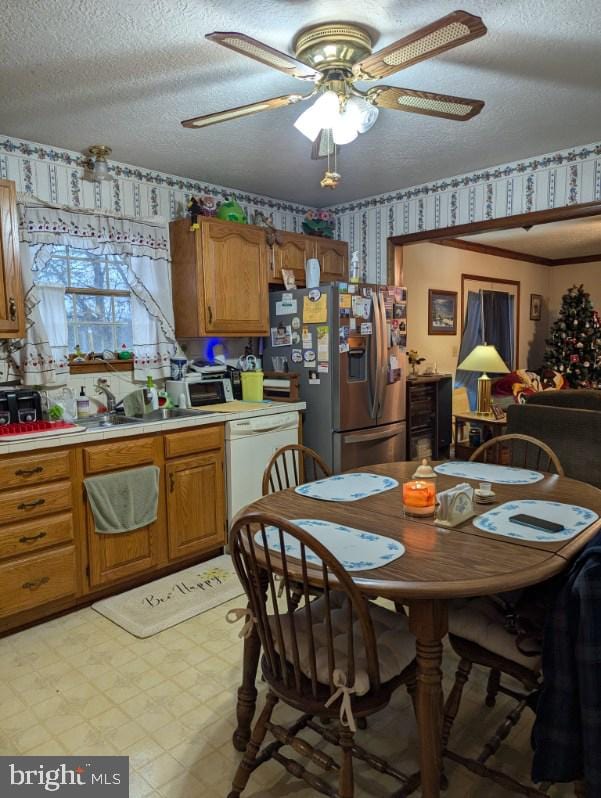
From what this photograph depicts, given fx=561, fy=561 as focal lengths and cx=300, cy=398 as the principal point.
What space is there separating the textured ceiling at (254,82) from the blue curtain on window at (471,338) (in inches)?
119

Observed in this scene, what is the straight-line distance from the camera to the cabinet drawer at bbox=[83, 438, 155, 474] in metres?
2.79

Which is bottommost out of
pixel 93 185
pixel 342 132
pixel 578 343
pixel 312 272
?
pixel 578 343

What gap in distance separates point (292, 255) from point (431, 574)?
10.7 ft

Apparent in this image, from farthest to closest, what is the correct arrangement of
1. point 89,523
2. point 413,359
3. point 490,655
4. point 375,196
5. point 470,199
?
1. point 413,359
2. point 375,196
3. point 470,199
4. point 89,523
5. point 490,655

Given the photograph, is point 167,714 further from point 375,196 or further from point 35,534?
point 375,196

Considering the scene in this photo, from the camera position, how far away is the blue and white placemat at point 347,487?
2.00m

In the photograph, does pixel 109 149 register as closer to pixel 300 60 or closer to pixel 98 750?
pixel 300 60

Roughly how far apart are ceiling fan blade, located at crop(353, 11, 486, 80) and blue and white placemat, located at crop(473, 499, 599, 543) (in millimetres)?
1404

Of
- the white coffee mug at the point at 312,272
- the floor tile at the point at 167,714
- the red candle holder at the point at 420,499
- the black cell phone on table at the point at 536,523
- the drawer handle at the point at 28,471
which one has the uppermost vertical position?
the white coffee mug at the point at 312,272

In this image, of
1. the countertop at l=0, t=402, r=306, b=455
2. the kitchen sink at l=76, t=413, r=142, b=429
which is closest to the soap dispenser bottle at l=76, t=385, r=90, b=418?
the kitchen sink at l=76, t=413, r=142, b=429

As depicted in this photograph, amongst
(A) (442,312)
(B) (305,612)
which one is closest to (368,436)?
(B) (305,612)

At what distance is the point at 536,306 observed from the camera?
808 cm

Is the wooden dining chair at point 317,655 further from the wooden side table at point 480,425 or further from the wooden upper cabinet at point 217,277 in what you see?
the wooden side table at point 480,425

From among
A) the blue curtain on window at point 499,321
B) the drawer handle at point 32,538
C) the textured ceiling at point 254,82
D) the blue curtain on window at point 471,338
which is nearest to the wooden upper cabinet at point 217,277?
the textured ceiling at point 254,82
